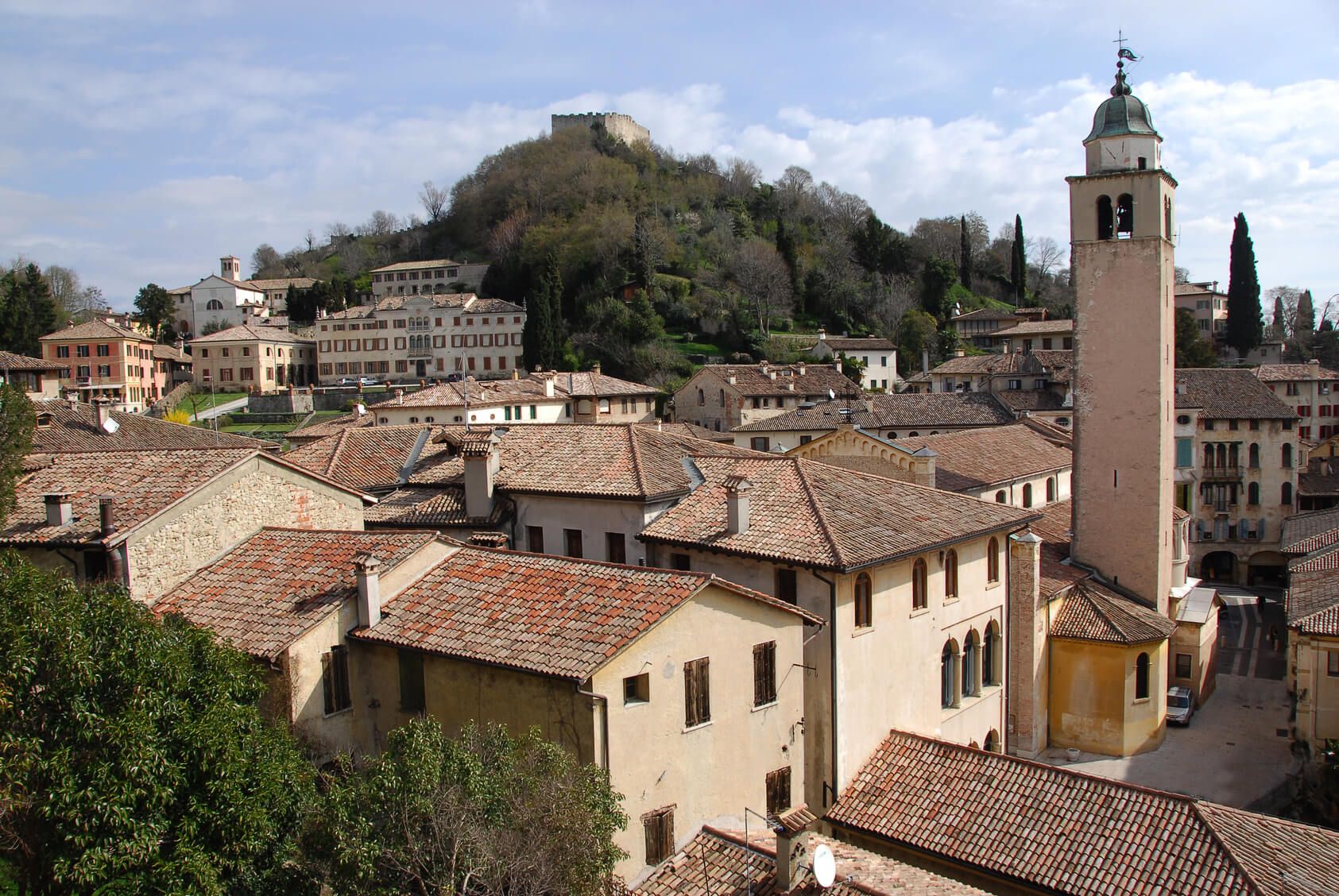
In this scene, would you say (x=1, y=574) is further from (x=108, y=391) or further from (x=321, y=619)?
(x=108, y=391)

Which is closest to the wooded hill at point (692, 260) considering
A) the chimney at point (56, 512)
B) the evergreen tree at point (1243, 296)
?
the evergreen tree at point (1243, 296)

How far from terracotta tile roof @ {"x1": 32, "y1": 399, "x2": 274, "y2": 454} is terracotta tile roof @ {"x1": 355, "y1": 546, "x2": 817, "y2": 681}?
1498 cm

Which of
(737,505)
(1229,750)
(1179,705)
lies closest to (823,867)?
(737,505)

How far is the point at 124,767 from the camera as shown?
36.4ft

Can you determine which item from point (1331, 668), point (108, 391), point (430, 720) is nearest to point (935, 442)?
point (1331, 668)

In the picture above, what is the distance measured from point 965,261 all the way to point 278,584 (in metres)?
103

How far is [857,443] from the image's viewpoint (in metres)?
32.5

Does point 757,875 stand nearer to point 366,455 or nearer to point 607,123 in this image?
point 366,455

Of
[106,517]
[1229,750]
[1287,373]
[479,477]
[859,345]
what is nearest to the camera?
[106,517]

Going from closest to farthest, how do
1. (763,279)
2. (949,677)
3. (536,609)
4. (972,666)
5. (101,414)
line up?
(536,609) < (949,677) < (972,666) < (101,414) < (763,279)

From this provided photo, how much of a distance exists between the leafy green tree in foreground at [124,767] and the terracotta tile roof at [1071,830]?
11.5 metres

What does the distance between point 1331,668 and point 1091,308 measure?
39.2 feet

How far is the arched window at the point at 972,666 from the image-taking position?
2459 cm

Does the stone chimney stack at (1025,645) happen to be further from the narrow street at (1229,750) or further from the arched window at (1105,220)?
the arched window at (1105,220)
